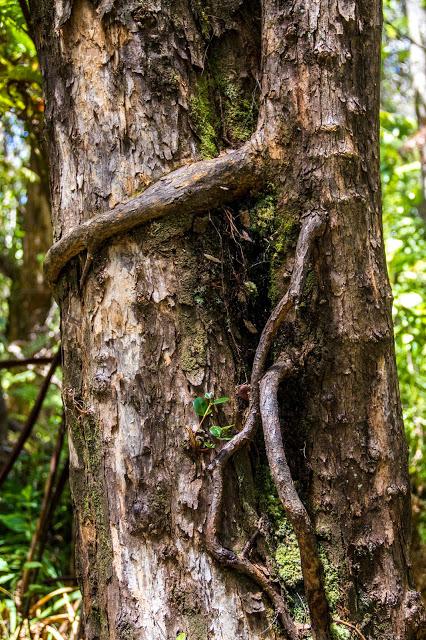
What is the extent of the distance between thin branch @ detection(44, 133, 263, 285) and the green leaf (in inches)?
19.6

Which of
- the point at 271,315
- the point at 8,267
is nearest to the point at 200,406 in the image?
the point at 271,315

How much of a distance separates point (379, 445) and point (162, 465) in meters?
0.59

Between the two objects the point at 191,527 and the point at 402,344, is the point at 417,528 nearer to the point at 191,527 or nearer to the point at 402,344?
the point at 402,344

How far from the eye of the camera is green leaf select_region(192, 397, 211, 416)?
166 centimetres

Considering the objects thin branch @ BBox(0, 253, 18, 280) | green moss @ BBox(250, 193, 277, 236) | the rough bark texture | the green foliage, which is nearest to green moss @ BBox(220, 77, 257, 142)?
green moss @ BBox(250, 193, 277, 236)

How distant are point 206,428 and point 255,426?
13 centimetres

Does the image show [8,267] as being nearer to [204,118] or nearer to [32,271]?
[32,271]

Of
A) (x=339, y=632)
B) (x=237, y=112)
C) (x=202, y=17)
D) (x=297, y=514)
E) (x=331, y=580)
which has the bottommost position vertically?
(x=339, y=632)

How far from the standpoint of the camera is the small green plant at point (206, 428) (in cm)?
165

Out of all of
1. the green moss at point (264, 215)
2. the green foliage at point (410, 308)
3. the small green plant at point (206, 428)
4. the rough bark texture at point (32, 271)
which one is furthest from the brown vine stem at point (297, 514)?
the rough bark texture at point (32, 271)

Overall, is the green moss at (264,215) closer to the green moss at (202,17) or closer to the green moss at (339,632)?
the green moss at (202,17)

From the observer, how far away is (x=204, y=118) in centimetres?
188

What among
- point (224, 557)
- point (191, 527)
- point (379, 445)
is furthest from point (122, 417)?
point (379, 445)

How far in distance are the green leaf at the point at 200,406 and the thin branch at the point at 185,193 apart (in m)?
0.50
